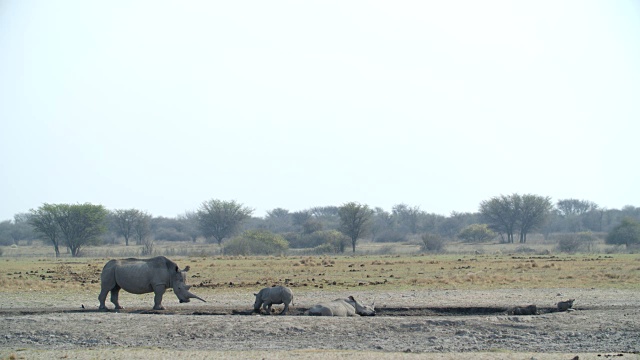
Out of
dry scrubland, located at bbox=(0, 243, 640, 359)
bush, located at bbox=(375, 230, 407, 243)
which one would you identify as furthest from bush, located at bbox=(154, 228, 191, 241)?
dry scrubland, located at bbox=(0, 243, 640, 359)

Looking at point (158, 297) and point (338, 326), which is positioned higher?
point (158, 297)

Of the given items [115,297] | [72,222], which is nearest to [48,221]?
[72,222]

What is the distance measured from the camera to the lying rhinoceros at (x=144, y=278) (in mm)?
22062

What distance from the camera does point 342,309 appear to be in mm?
20266

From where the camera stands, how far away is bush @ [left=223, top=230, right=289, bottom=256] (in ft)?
217

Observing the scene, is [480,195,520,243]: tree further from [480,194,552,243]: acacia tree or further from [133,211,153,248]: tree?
[133,211,153,248]: tree

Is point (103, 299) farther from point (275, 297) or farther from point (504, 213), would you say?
point (504, 213)

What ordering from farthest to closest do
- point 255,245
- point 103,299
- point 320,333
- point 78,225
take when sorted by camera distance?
point 78,225, point 255,245, point 103,299, point 320,333

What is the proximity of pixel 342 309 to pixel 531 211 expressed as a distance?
277 feet

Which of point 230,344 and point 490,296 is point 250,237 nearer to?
point 490,296

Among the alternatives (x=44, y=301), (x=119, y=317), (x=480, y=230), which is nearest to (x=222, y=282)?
(x=44, y=301)

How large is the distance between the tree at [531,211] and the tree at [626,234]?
21.8m

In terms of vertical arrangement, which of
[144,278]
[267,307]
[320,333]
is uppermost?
[144,278]

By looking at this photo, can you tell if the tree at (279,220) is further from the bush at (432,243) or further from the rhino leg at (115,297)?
the rhino leg at (115,297)
